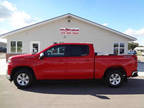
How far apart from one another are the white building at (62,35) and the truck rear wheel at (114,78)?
9723 millimetres

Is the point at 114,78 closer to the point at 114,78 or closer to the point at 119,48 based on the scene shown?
the point at 114,78

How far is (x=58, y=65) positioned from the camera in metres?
5.70

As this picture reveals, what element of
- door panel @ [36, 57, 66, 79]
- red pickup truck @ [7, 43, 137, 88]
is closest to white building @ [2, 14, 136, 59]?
red pickup truck @ [7, 43, 137, 88]

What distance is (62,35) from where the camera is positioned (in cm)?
1515

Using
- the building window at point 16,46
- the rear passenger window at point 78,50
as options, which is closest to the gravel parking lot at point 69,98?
the rear passenger window at point 78,50

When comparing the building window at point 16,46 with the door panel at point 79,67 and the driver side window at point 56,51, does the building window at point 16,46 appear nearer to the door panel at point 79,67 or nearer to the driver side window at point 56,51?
A: the driver side window at point 56,51

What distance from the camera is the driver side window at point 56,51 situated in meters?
5.74

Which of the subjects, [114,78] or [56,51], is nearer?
[56,51]

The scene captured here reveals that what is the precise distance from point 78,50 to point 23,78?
9.10 feet

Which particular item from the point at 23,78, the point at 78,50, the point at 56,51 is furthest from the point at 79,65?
the point at 23,78

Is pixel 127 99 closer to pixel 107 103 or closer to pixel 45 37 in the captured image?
pixel 107 103

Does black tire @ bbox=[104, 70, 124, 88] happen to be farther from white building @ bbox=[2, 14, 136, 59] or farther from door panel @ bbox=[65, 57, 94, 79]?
white building @ bbox=[2, 14, 136, 59]

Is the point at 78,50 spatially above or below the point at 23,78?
above

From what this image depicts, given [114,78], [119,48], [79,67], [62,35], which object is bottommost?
→ [114,78]
